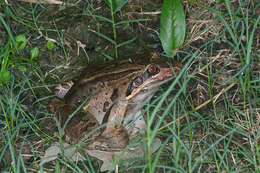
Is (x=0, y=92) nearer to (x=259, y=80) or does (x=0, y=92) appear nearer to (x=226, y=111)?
(x=226, y=111)

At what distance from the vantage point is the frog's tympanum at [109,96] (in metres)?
3.50

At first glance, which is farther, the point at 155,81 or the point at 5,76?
the point at 5,76

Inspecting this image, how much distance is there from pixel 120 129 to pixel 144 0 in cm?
169

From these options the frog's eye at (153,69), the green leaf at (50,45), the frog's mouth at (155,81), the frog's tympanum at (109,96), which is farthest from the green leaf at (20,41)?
the frog's eye at (153,69)

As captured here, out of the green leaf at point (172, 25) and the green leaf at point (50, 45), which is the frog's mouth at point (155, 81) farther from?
the green leaf at point (50, 45)

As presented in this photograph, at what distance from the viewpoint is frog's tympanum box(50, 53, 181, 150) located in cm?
350

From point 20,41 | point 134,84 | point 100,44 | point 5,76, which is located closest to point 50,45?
point 20,41

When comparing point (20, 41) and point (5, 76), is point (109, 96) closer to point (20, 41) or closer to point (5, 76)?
point (5, 76)

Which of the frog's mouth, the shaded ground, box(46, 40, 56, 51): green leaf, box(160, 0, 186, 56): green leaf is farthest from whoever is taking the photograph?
box(46, 40, 56, 51): green leaf

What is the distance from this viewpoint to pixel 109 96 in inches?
146

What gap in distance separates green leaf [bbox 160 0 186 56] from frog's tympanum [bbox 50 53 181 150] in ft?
0.91

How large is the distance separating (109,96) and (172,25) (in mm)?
1009

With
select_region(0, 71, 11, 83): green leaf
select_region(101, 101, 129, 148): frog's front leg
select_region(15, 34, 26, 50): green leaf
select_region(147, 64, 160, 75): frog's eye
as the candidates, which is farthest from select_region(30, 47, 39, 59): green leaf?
select_region(147, 64, 160, 75): frog's eye

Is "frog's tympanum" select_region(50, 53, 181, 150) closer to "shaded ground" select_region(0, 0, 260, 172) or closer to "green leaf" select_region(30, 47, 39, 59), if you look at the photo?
"shaded ground" select_region(0, 0, 260, 172)
